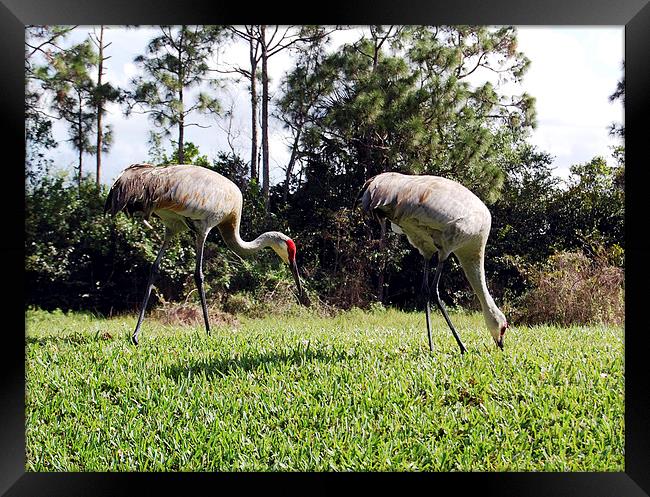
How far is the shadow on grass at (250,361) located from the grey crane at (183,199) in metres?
0.73

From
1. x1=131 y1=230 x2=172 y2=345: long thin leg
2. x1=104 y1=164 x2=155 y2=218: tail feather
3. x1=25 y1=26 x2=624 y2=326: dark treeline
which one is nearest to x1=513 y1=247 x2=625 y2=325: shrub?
A: x1=25 y1=26 x2=624 y2=326: dark treeline

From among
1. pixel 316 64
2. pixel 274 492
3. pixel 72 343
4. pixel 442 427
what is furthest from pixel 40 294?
pixel 442 427

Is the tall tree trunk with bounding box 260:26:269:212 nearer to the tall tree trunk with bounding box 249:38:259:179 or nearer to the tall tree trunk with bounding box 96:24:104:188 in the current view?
the tall tree trunk with bounding box 249:38:259:179

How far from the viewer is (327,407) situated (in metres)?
3.42

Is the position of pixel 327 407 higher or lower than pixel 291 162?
lower

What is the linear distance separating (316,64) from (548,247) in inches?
126

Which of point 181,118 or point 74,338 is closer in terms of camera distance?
point 74,338

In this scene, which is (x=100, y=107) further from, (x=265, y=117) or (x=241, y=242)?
(x=241, y=242)

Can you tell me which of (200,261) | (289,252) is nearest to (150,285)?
(200,261)

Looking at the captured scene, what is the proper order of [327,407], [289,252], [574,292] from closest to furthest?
[327,407] < [289,252] < [574,292]

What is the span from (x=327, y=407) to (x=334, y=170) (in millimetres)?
3476

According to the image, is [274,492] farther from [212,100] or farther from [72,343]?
[212,100]

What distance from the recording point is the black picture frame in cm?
306
